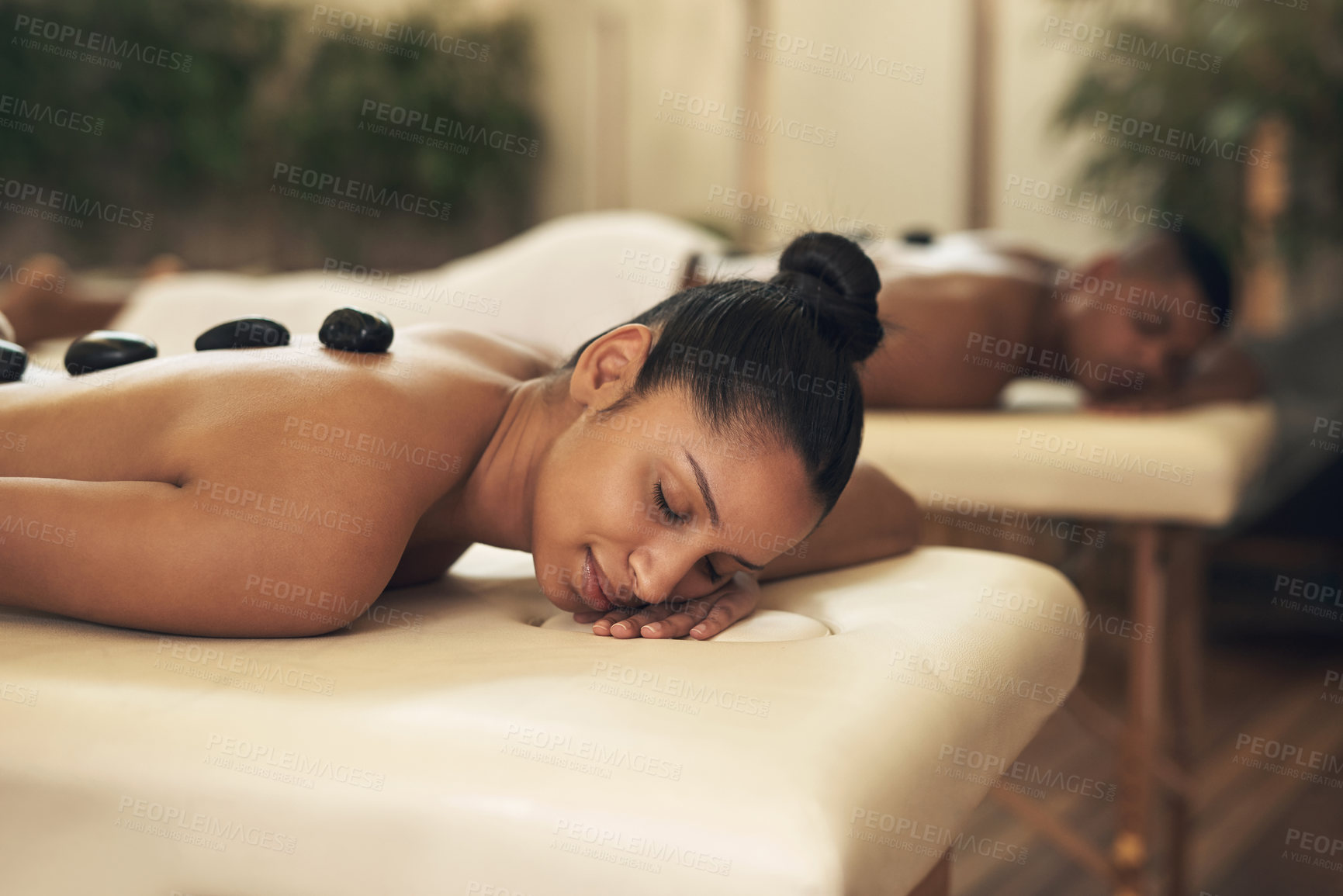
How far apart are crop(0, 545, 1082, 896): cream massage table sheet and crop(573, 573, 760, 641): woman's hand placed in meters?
0.03

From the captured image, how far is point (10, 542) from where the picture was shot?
63 centimetres

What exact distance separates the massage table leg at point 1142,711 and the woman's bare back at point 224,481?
86 cm

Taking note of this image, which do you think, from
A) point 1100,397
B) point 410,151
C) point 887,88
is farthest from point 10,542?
point 410,151

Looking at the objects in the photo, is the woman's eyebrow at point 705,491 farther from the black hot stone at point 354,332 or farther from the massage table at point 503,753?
the black hot stone at point 354,332

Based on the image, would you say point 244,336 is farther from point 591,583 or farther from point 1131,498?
point 1131,498

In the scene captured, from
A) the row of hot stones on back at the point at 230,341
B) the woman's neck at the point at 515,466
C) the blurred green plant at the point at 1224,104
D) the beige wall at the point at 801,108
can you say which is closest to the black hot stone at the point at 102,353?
the row of hot stones on back at the point at 230,341

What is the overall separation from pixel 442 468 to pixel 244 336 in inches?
8.7

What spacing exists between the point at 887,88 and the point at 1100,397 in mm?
1906

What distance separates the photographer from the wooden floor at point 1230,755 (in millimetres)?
1405

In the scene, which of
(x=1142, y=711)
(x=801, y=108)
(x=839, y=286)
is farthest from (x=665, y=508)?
(x=801, y=108)

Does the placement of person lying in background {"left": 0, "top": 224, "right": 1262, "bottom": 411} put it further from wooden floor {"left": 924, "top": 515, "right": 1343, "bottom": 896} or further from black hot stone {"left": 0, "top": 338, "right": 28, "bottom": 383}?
black hot stone {"left": 0, "top": 338, "right": 28, "bottom": 383}

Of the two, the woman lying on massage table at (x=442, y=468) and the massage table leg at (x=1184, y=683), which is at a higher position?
the woman lying on massage table at (x=442, y=468)

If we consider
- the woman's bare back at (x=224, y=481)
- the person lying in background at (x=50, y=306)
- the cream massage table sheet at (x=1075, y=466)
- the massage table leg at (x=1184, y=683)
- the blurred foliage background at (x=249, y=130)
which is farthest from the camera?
the blurred foliage background at (x=249, y=130)

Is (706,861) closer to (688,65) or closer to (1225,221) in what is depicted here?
(1225,221)
